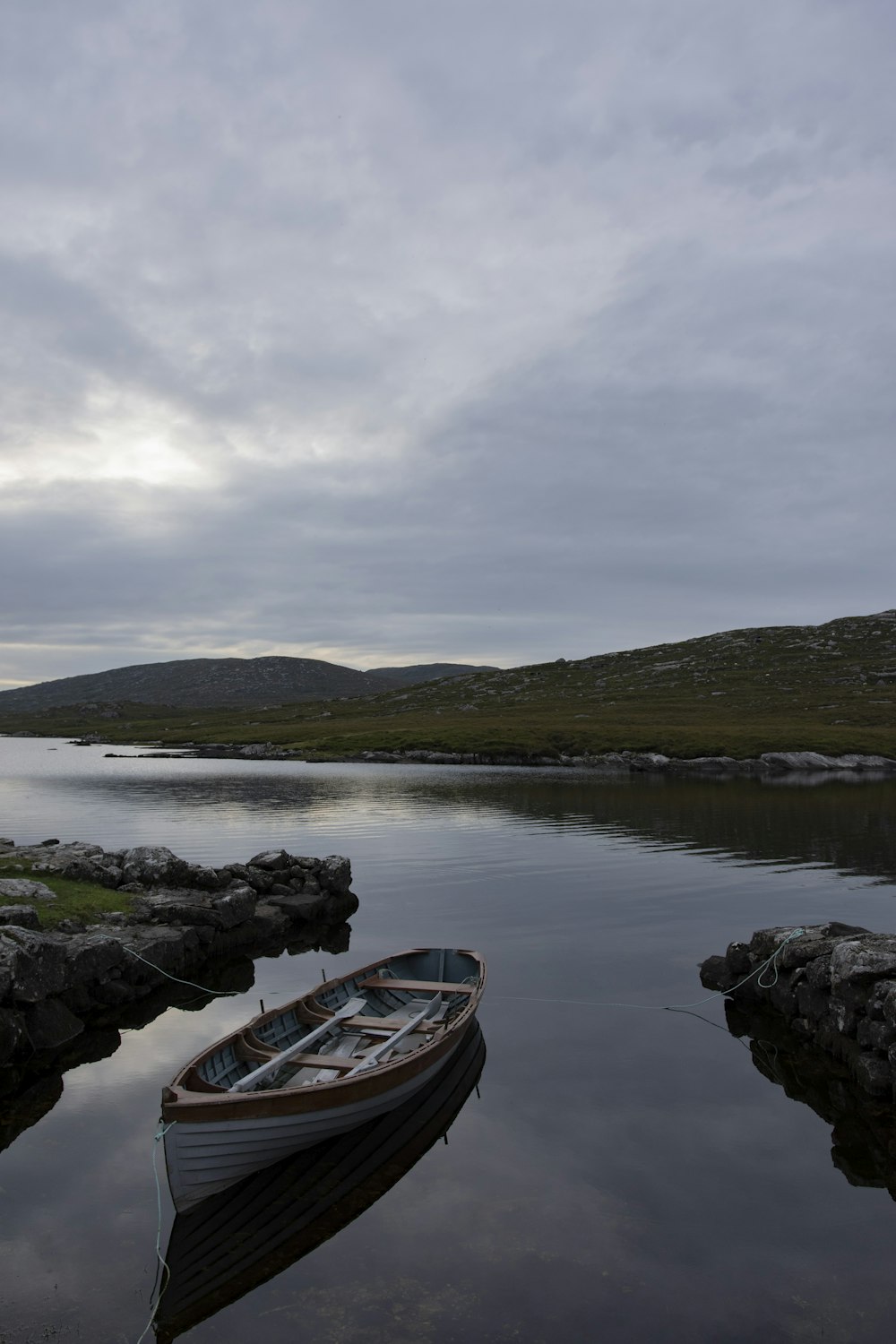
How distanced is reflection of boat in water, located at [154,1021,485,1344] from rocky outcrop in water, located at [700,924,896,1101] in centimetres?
1023

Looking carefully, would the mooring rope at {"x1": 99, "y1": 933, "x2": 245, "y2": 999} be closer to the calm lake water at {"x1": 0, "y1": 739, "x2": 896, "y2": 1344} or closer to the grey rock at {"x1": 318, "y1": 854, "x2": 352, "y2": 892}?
the calm lake water at {"x1": 0, "y1": 739, "x2": 896, "y2": 1344}

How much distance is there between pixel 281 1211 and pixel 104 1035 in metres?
10.9

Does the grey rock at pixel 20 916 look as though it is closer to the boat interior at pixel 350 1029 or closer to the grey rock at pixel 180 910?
the grey rock at pixel 180 910

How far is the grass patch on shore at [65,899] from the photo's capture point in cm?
2611

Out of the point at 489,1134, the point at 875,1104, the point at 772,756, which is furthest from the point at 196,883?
the point at 772,756

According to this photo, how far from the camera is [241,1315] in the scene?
11195mm

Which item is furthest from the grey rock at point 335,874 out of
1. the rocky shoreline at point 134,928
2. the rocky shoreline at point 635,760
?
the rocky shoreline at point 635,760

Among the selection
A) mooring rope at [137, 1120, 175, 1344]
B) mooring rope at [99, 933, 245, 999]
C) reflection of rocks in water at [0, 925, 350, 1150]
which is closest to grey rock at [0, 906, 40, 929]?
mooring rope at [99, 933, 245, 999]

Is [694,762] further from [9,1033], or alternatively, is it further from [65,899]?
[9,1033]

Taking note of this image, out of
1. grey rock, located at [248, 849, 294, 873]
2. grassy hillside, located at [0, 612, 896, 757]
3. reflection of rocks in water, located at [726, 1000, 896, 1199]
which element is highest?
grassy hillside, located at [0, 612, 896, 757]

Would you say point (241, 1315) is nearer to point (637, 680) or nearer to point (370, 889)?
point (370, 889)

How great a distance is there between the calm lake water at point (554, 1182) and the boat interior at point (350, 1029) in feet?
5.74

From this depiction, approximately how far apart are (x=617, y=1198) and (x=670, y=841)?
40.3 meters

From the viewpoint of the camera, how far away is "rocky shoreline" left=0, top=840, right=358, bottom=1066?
20.8 meters
